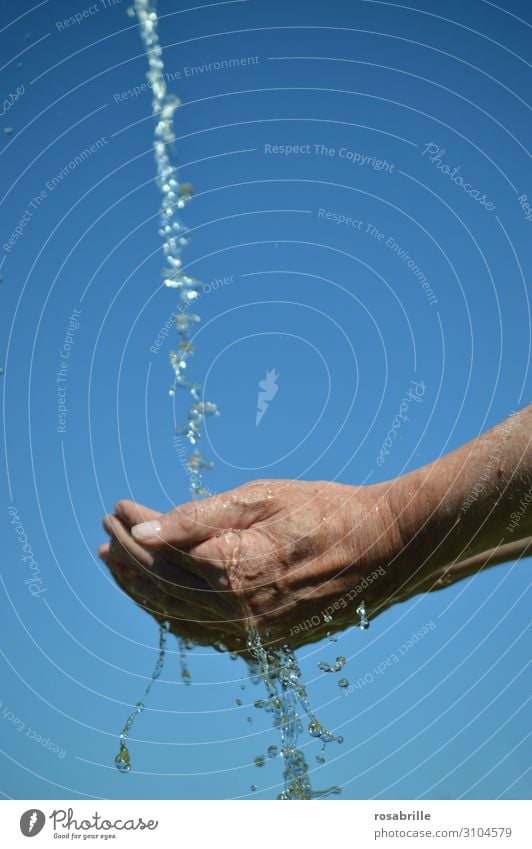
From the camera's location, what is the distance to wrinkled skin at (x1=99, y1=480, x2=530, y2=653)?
13.9 ft

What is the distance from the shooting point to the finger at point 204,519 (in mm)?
4305

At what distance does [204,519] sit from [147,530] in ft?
0.91

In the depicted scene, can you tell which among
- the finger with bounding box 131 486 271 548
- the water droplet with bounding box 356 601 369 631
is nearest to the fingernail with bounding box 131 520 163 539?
the finger with bounding box 131 486 271 548

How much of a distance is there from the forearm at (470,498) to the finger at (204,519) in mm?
668

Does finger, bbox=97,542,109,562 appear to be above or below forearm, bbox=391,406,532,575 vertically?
above

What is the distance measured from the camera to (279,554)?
4.27 meters

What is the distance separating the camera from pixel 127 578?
189 inches

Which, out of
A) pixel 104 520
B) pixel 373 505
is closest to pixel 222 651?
pixel 104 520

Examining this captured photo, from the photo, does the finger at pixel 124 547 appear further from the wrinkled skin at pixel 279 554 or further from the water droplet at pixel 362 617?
the water droplet at pixel 362 617

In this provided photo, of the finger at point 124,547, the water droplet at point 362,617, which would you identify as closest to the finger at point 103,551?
the finger at point 124,547

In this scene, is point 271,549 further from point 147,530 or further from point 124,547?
point 124,547

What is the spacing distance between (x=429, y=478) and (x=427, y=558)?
16.5 inches

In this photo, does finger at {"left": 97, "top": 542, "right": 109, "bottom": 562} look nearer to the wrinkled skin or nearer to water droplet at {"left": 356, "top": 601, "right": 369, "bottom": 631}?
the wrinkled skin

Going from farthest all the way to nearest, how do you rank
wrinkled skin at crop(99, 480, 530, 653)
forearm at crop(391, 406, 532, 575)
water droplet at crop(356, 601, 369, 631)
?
1. water droplet at crop(356, 601, 369, 631)
2. wrinkled skin at crop(99, 480, 530, 653)
3. forearm at crop(391, 406, 532, 575)
